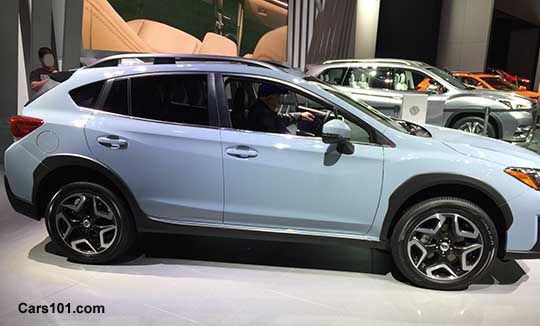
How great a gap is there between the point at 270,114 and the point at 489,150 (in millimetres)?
1587

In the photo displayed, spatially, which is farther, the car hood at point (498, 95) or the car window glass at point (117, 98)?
the car hood at point (498, 95)

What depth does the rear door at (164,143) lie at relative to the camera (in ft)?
11.0

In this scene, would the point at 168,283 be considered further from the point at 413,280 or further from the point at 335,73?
the point at 335,73

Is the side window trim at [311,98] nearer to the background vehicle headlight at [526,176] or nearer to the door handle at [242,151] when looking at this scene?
the door handle at [242,151]

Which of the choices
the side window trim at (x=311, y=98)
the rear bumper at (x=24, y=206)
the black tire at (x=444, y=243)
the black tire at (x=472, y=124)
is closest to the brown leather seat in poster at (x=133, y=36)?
the rear bumper at (x=24, y=206)

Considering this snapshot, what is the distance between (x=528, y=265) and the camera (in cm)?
391

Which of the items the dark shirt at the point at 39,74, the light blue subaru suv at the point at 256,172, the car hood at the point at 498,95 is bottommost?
the light blue subaru suv at the point at 256,172

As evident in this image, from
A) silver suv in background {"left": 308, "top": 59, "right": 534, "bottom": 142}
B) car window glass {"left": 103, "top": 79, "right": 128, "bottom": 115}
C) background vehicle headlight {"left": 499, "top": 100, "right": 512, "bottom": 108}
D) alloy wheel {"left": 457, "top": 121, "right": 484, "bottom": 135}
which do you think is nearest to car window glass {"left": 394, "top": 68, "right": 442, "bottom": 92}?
silver suv in background {"left": 308, "top": 59, "right": 534, "bottom": 142}

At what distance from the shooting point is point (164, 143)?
3369mm

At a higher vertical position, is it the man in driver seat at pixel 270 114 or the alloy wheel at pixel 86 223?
the man in driver seat at pixel 270 114

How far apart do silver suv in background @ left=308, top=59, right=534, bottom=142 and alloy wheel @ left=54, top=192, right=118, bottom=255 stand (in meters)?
5.76

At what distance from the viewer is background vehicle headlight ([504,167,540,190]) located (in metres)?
3.17

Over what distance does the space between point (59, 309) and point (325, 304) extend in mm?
1724

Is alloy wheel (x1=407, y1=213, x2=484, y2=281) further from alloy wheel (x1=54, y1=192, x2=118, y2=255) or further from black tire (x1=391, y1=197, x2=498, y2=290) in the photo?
alloy wheel (x1=54, y1=192, x2=118, y2=255)
